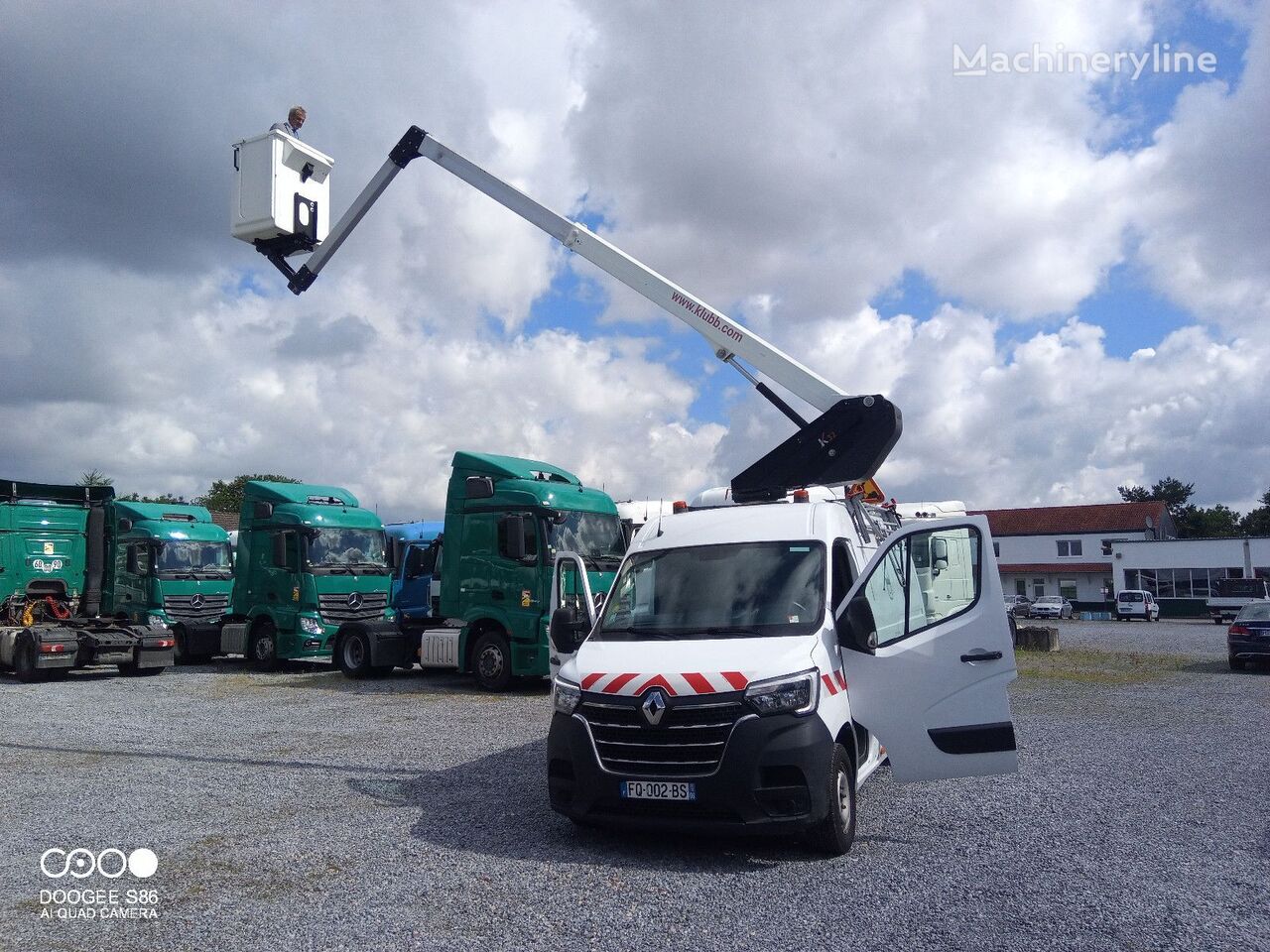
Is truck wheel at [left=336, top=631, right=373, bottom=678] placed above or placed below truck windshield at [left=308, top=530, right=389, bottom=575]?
below

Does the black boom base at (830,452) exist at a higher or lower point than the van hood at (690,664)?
higher

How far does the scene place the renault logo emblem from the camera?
5.92m

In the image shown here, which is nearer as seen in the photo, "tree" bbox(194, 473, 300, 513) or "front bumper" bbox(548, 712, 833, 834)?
"front bumper" bbox(548, 712, 833, 834)

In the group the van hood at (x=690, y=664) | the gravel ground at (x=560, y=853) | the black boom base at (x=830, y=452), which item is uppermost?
the black boom base at (x=830, y=452)

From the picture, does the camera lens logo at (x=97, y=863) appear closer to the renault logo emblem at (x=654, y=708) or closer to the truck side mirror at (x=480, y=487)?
the renault logo emblem at (x=654, y=708)

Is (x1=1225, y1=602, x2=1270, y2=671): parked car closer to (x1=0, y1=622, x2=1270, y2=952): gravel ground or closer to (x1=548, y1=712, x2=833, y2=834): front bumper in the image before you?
(x1=0, y1=622, x2=1270, y2=952): gravel ground

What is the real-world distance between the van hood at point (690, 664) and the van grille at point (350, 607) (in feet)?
42.0

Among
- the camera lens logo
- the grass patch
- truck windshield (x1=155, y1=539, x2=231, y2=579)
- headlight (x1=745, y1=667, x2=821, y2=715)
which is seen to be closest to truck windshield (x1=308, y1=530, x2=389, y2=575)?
truck windshield (x1=155, y1=539, x2=231, y2=579)

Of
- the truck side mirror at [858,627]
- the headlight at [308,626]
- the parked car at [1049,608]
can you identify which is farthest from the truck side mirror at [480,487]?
the parked car at [1049,608]

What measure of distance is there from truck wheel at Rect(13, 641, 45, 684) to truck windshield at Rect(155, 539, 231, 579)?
3155 millimetres

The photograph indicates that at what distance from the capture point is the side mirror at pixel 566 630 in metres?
7.46

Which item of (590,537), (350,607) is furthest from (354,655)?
(590,537)

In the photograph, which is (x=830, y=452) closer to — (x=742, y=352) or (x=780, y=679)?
(x=742, y=352)

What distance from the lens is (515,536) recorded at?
14359mm
